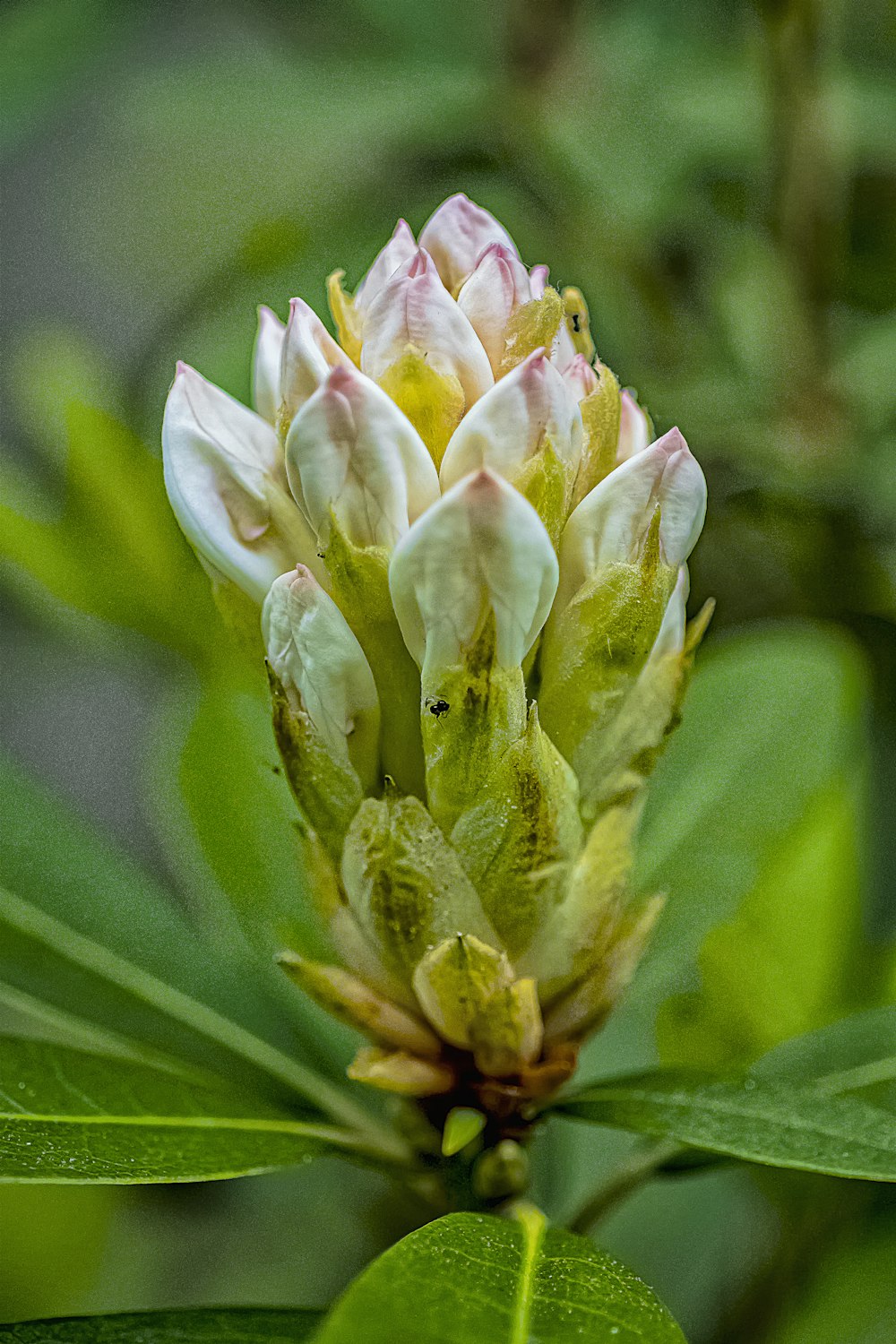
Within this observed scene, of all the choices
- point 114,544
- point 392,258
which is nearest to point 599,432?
point 392,258

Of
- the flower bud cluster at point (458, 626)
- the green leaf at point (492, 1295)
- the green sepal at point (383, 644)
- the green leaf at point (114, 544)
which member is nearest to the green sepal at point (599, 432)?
the flower bud cluster at point (458, 626)

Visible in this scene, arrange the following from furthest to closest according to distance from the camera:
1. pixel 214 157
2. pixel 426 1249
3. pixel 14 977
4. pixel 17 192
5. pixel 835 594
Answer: pixel 17 192
pixel 214 157
pixel 835 594
pixel 14 977
pixel 426 1249

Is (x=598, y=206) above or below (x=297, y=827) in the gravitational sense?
below

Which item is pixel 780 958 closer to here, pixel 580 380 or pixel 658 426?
pixel 580 380

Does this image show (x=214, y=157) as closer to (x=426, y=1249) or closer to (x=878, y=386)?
(x=878, y=386)

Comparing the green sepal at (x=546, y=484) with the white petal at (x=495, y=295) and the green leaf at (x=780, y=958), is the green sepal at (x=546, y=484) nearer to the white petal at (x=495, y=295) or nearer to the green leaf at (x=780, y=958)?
the white petal at (x=495, y=295)

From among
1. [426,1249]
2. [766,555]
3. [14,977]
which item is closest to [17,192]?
[766,555]
